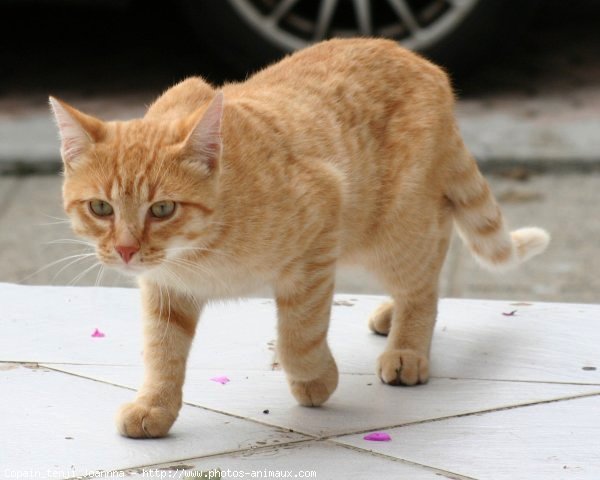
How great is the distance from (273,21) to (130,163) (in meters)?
4.10

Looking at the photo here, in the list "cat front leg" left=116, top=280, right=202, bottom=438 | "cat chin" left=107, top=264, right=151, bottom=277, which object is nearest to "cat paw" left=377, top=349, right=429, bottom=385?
"cat front leg" left=116, top=280, right=202, bottom=438

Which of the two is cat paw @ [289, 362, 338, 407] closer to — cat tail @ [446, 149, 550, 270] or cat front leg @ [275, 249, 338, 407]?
cat front leg @ [275, 249, 338, 407]

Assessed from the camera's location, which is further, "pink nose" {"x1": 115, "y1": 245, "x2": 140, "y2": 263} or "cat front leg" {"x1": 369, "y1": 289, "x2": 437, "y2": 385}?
"cat front leg" {"x1": 369, "y1": 289, "x2": 437, "y2": 385}

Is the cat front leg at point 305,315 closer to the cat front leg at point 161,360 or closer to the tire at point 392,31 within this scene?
the cat front leg at point 161,360

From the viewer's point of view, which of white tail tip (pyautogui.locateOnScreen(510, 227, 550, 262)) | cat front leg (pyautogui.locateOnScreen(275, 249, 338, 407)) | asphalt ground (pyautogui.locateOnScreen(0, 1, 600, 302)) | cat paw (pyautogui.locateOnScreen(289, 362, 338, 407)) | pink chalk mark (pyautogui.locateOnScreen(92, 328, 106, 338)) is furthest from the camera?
asphalt ground (pyautogui.locateOnScreen(0, 1, 600, 302))

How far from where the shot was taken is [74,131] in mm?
3295

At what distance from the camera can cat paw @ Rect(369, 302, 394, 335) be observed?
14.2 ft

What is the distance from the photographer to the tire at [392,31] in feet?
23.3

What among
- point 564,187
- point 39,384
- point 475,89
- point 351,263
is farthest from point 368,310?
point 475,89

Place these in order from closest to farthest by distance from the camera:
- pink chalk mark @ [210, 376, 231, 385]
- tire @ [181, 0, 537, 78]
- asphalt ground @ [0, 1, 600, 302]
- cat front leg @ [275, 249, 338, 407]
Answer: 1. cat front leg @ [275, 249, 338, 407]
2. pink chalk mark @ [210, 376, 231, 385]
3. asphalt ground @ [0, 1, 600, 302]
4. tire @ [181, 0, 537, 78]

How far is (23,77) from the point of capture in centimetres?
845

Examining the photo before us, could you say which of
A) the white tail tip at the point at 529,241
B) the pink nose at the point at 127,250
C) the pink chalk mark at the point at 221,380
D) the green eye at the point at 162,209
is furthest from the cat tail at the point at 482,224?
the pink nose at the point at 127,250

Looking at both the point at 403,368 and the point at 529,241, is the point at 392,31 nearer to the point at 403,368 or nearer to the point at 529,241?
the point at 529,241

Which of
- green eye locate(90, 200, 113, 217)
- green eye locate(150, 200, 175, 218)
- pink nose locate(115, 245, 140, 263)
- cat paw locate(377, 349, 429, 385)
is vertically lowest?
cat paw locate(377, 349, 429, 385)
